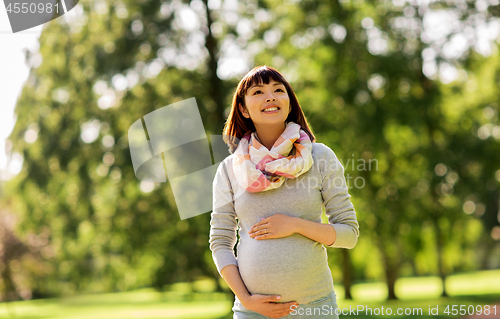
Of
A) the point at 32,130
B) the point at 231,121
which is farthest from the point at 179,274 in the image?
the point at 231,121

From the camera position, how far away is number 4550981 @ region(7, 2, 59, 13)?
6801mm

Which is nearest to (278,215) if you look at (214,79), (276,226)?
(276,226)

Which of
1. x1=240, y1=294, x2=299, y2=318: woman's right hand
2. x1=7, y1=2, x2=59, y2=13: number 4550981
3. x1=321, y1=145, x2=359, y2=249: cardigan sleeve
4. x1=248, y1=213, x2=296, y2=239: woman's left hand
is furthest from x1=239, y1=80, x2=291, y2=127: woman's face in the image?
x1=7, y1=2, x2=59, y2=13: number 4550981

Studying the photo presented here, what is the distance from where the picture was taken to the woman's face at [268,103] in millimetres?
2066

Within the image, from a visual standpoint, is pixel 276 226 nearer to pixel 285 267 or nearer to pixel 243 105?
pixel 285 267

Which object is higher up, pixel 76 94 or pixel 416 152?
pixel 76 94

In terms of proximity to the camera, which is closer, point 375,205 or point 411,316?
point 411,316

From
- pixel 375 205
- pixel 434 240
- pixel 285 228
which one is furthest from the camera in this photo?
pixel 434 240

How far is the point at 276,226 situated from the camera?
1907mm

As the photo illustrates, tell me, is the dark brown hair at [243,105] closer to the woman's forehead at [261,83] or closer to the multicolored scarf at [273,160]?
the woman's forehead at [261,83]

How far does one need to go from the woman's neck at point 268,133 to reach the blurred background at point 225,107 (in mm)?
7926

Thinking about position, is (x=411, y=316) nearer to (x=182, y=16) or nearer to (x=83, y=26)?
(x=182, y=16)

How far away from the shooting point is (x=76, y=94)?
34.3ft

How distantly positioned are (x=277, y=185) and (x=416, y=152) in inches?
452
